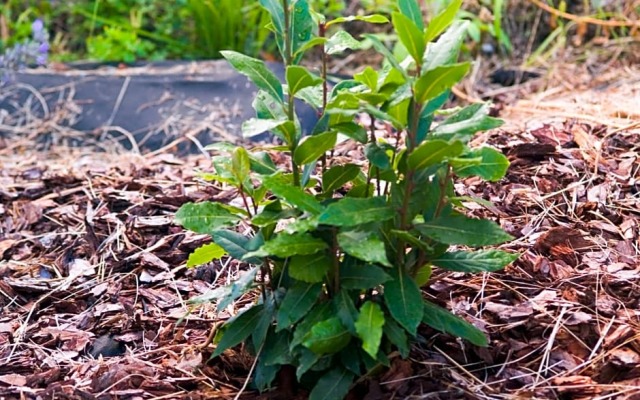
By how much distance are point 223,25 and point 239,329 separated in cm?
333

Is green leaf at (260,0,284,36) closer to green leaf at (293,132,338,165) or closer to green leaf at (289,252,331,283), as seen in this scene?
green leaf at (293,132,338,165)

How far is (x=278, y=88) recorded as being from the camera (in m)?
1.37

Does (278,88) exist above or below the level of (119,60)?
above

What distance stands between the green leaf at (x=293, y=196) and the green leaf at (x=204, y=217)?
0.15 metres

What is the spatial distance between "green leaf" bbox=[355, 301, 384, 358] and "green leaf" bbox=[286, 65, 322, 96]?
38 cm

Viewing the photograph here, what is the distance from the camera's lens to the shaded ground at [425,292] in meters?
1.45

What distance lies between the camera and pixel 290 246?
124 cm

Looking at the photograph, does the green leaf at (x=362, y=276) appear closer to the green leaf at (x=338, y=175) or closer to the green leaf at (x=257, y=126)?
the green leaf at (x=338, y=175)

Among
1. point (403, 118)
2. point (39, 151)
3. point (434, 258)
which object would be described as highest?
point (403, 118)

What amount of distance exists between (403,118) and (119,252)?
1.06 m

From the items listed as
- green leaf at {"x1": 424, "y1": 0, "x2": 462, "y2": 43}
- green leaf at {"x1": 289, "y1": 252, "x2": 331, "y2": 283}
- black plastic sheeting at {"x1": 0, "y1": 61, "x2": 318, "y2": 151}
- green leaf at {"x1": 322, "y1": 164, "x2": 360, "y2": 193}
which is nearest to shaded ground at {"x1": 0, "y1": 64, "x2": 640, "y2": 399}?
green leaf at {"x1": 289, "y1": 252, "x2": 331, "y2": 283}

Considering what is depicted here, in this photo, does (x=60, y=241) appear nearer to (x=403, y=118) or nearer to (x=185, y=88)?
(x=403, y=118)

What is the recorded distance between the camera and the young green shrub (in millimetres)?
1232

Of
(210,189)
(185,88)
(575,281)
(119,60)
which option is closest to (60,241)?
(210,189)
